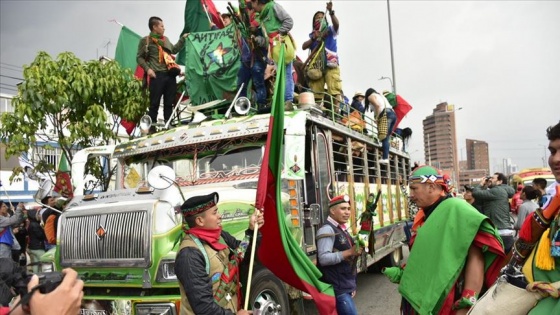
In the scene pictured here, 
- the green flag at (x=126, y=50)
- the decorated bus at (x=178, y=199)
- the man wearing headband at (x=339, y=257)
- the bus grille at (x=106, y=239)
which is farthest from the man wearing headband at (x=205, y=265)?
the green flag at (x=126, y=50)

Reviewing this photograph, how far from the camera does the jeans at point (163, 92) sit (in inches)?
310

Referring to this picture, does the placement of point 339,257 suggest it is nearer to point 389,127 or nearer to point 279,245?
point 279,245

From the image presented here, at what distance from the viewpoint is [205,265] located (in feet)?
9.43

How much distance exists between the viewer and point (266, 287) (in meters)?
4.60

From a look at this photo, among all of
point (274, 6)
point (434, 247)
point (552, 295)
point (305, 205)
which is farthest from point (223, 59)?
point (552, 295)

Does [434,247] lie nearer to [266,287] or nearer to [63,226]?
[266,287]

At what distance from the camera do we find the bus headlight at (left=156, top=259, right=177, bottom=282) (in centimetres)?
421

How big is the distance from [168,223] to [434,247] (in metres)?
2.63

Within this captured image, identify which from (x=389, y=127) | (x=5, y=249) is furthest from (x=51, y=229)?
(x=389, y=127)

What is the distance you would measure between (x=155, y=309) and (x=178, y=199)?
3.53 feet

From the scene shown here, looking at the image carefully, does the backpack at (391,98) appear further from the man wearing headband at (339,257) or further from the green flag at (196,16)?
the man wearing headband at (339,257)

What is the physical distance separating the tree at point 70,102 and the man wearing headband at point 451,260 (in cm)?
665

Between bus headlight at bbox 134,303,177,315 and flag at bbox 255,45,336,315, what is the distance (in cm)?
95

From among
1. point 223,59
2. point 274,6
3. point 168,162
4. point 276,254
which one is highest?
point 274,6
